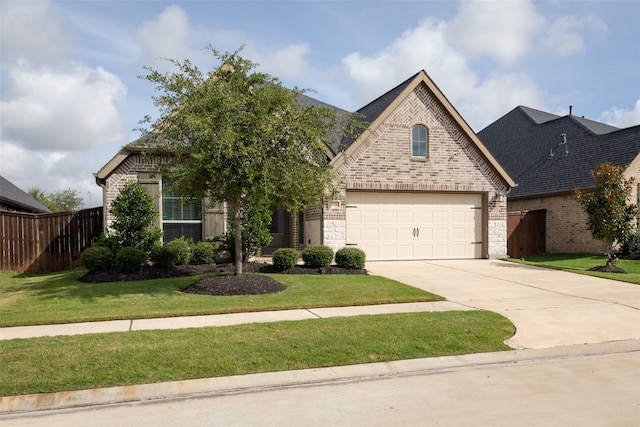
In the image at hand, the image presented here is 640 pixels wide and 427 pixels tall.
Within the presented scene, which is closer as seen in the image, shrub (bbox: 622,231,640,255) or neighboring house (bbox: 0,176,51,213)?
shrub (bbox: 622,231,640,255)

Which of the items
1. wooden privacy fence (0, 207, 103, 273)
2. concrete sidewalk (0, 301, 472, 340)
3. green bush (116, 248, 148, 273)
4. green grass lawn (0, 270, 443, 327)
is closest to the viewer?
concrete sidewalk (0, 301, 472, 340)

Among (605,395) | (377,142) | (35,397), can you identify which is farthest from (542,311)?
(377,142)

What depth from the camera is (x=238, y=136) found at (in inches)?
389

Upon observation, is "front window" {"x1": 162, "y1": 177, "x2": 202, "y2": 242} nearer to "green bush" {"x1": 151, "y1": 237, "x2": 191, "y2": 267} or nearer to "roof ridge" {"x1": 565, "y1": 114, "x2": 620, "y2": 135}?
"green bush" {"x1": 151, "y1": 237, "x2": 191, "y2": 267}

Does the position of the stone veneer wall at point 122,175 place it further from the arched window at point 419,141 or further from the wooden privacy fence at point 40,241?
the arched window at point 419,141

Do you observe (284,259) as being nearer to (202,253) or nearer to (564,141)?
(202,253)

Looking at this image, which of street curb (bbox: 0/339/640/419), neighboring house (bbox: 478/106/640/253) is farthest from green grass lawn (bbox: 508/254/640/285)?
street curb (bbox: 0/339/640/419)

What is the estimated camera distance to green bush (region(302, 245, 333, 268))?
13.9 m

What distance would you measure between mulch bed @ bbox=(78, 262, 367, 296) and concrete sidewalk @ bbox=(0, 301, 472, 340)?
A: 6.26 ft

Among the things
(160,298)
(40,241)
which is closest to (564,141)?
(160,298)

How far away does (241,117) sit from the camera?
1006cm

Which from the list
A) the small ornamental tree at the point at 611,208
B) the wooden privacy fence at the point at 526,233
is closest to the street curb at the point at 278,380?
the small ornamental tree at the point at 611,208

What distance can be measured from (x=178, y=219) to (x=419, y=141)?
8.70 meters

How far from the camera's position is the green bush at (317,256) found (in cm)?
1388
